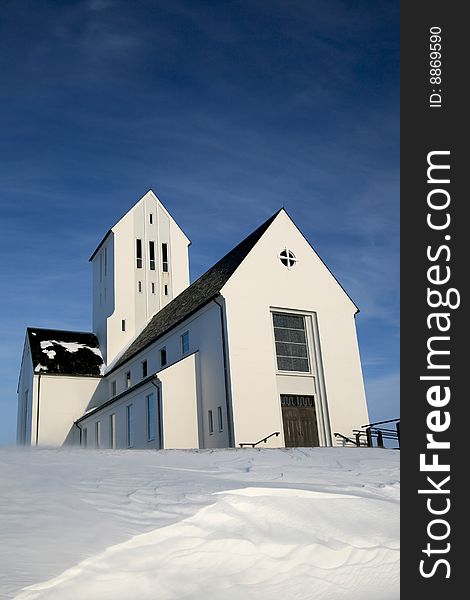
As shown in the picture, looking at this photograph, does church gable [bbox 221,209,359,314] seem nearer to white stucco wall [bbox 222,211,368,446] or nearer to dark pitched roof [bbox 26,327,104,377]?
white stucco wall [bbox 222,211,368,446]

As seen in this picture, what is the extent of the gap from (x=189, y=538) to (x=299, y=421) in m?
18.0

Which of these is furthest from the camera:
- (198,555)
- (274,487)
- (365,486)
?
(365,486)

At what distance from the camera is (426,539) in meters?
5.54

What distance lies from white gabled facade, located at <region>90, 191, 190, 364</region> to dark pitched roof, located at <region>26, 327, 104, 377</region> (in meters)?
0.84

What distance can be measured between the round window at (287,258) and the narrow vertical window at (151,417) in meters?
8.16

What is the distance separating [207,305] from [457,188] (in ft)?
60.0

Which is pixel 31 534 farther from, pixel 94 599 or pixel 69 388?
pixel 69 388

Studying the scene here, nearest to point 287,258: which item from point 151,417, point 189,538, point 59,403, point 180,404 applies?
point 180,404

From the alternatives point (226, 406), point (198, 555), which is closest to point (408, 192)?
point (198, 555)

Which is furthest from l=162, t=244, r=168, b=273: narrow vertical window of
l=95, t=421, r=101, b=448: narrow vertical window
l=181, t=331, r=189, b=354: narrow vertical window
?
l=181, t=331, r=189, b=354: narrow vertical window

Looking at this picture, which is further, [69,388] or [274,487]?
[69,388]

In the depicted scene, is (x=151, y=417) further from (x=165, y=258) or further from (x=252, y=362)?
(x=165, y=258)

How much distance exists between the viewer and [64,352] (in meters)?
38.6

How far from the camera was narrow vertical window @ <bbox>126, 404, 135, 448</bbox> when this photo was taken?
89.8 feet
